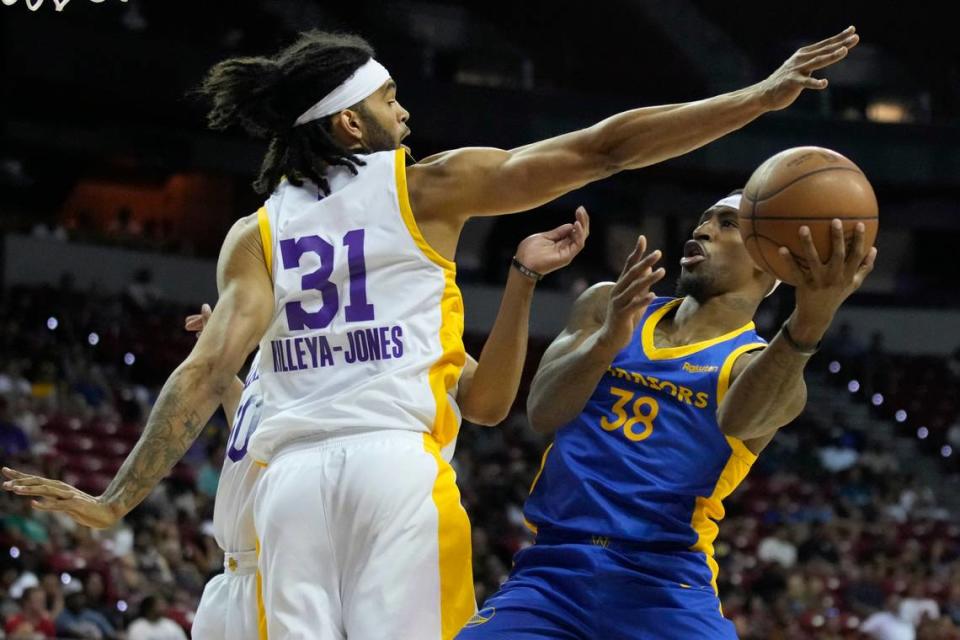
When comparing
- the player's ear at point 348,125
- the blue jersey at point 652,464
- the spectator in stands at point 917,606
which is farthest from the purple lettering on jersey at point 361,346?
the spectator in stands at point 917,606

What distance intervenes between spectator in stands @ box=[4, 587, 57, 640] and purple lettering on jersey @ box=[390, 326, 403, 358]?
5.95m

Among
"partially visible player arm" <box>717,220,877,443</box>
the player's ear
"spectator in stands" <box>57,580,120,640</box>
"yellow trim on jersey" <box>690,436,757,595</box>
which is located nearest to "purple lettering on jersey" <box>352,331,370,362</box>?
the player's ear

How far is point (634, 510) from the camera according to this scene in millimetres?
4016

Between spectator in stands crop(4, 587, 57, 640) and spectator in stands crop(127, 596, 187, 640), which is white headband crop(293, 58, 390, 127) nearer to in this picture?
spectator in stands crop(4, 587, 57, 640)

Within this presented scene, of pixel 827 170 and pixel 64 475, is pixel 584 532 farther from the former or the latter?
pixel 64 475

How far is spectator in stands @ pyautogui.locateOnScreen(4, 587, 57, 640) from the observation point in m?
8.74

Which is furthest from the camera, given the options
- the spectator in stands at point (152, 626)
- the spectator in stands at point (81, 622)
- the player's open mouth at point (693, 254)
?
the spectator in stands at point (152, 626)

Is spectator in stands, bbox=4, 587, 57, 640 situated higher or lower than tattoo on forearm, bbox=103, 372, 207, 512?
lower

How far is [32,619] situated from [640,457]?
6.09 metres

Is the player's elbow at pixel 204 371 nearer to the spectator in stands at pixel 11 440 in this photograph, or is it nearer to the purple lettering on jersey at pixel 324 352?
the purple lettering on jersey at pixel 324 352

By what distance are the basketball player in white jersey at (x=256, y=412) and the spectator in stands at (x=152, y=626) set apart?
16.6 ft

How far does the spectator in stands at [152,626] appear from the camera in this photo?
29.9 feet

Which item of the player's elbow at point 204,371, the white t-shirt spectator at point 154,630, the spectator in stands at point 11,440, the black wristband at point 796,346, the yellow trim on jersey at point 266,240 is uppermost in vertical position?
the yellow trim on jersey at point 266,240

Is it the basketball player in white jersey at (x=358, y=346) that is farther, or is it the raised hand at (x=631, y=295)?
the raised hand at (x=631, y=295)
